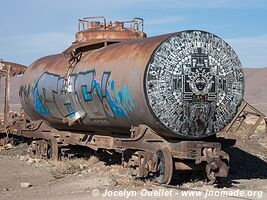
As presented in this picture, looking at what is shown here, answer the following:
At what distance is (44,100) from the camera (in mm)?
16250

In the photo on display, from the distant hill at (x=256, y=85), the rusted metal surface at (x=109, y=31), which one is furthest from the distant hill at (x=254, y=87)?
the rusted metal surface at (x=109, y=31)

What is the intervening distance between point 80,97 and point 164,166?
154 inches

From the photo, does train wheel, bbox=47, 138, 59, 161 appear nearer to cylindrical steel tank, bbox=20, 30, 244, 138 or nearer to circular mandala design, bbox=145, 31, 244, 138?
cylindrical steel tank, bbox=20, 30, 244, 138

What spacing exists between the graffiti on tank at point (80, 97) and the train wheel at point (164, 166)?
124 cm

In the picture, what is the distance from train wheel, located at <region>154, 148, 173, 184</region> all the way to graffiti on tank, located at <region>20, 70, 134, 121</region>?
48.9 inches

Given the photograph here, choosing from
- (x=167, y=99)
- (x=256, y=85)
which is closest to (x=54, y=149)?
(x=167, y=99)

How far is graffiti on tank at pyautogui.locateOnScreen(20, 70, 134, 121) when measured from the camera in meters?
11.8

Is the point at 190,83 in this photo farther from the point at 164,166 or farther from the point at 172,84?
the point at 164,166

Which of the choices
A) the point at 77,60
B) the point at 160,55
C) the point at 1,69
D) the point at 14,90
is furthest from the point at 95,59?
the point at 14,90

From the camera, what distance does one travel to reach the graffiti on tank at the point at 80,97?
38.9 feet

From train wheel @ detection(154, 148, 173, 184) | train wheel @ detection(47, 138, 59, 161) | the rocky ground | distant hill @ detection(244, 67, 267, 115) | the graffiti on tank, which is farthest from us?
distant hill @ detection(244, 67, 267, 115)

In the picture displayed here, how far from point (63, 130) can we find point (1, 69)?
6.60 metres

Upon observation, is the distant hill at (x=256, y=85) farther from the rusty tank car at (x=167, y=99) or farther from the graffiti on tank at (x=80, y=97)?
the rusty tank car at (x=167, y=99)

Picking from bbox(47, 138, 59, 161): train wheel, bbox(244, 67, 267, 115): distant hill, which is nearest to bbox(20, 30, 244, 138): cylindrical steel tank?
bbox(47, 138, 59, 161): train wheel
